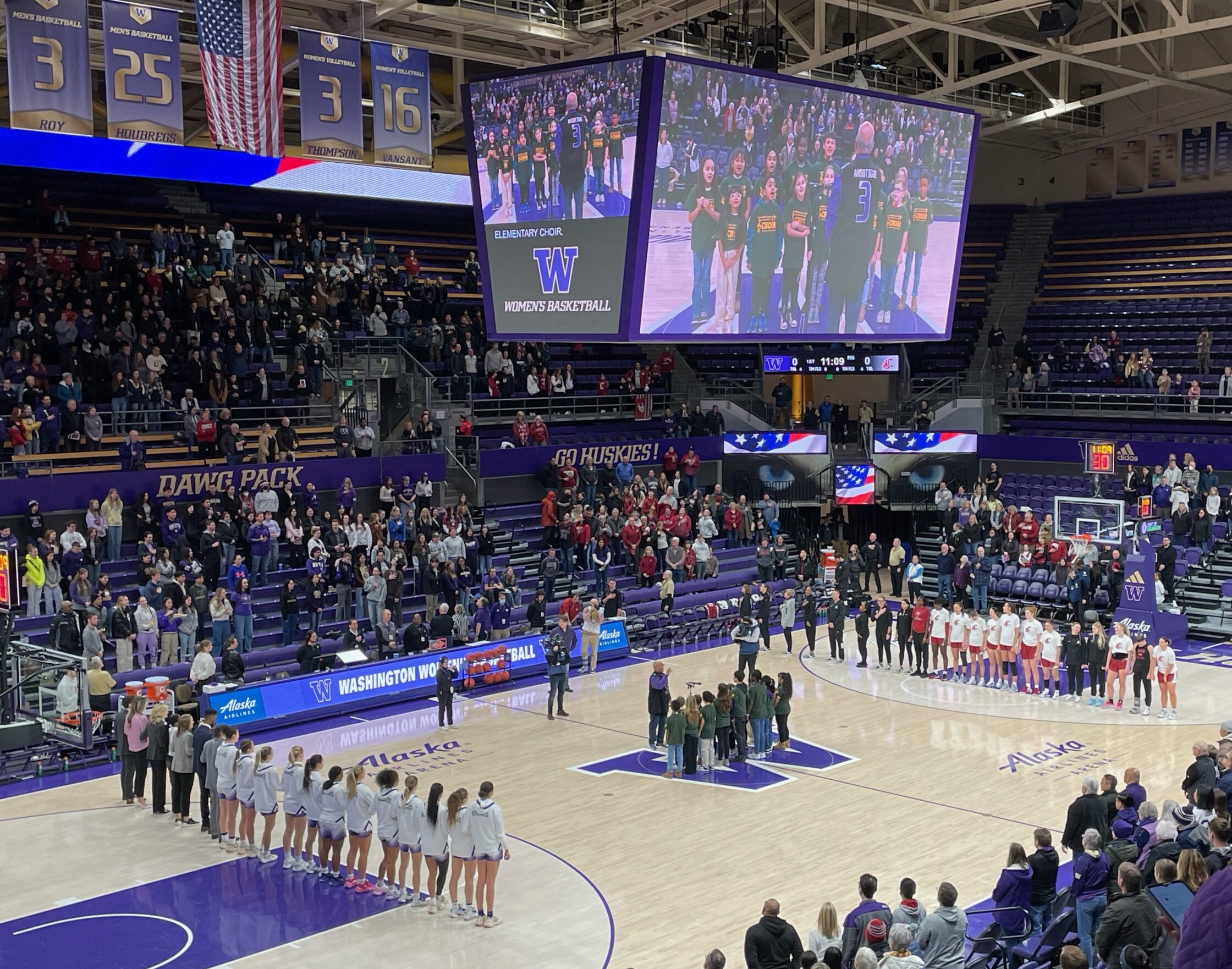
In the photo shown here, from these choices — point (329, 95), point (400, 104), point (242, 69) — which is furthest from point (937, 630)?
point (242, 69)

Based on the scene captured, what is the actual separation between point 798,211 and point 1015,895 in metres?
11.4

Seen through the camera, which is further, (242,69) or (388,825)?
(242,69)

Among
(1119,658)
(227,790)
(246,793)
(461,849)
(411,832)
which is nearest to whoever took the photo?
(461,849)

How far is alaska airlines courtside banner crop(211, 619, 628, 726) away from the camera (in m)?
21.4

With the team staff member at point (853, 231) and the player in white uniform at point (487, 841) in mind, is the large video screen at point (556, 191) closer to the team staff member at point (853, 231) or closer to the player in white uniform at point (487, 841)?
the team staff member at point (853, 231)

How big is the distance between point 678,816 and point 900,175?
10.5 metres

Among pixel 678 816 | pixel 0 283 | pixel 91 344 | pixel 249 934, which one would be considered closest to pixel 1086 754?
pixel 678 816

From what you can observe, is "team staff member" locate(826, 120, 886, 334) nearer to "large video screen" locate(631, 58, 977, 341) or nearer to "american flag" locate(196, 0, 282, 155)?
"large video screen" locate(631, 58, 977, 341)

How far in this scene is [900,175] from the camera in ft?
71.2

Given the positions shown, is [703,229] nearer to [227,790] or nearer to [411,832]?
[411,832]

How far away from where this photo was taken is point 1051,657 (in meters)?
23.0

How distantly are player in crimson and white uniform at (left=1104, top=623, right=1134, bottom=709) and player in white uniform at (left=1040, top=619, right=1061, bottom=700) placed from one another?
0.85 m

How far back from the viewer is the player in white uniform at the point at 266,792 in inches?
614

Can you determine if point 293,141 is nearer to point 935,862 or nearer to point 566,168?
point 566,168
